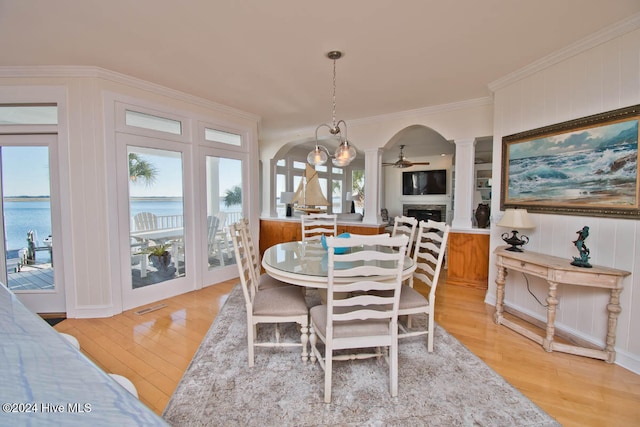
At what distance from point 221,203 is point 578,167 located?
403cm

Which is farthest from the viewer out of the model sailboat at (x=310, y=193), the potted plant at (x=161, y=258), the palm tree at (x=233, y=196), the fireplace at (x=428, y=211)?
the fireplace at (x=428, y=211)

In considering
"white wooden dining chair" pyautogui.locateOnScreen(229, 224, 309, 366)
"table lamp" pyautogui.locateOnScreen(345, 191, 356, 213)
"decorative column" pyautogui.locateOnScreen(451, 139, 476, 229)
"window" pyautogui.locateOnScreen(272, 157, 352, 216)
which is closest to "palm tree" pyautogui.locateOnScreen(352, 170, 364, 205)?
"window" pyautogui.locateOnScreen(272, 157, 352, 216)

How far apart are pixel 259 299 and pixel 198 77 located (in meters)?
2.47

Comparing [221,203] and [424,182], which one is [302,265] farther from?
[424,182]

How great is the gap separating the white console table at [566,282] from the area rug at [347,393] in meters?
0.70

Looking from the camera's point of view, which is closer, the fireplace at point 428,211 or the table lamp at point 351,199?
the fireplace at point 428,211

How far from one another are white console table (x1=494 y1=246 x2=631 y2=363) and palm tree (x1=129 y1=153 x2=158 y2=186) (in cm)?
391

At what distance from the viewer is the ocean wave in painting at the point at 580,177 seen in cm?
205

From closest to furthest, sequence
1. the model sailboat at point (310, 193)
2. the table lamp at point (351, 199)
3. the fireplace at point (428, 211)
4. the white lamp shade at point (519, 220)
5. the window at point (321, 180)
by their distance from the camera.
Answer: the white lamp shade at point (519, 220) < the model sailboat at point (310, 193) < the window at point (321, 180) < the fireplace at point (428, 211) < the table lamp at point (351, 199)

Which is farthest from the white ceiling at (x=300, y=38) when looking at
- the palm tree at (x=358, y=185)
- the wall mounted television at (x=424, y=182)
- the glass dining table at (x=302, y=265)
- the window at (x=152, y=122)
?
the palm tree at (x=358, y=185)

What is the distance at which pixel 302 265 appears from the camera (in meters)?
2.14

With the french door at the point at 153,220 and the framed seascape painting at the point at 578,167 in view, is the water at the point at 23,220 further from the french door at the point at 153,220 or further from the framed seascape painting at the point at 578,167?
the framed seascape painting at the point at 578,167

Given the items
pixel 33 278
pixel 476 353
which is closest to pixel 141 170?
pixel 33 278

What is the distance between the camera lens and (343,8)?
75.6 inches
